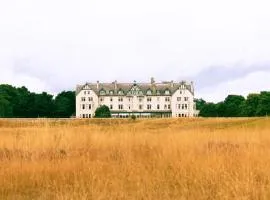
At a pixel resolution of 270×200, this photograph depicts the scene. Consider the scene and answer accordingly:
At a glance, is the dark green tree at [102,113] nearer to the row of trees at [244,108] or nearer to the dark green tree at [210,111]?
the dark green tree at [210,111]

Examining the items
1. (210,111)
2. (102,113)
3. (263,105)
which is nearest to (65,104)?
(102,113)

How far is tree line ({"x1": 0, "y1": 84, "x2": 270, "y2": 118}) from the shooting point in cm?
10990

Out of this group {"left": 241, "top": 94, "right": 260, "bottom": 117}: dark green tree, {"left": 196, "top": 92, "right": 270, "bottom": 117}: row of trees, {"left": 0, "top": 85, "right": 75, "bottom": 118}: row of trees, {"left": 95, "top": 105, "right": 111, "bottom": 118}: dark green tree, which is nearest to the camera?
{"left": 196, "top": 92, "right": 270, "bottom": 117}: row of trees

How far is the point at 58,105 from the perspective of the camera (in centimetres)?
12194

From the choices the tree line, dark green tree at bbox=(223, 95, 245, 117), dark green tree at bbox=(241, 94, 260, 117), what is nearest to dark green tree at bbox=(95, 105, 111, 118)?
the tree line

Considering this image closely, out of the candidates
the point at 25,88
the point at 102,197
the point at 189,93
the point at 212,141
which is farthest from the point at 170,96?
the point at 102,197

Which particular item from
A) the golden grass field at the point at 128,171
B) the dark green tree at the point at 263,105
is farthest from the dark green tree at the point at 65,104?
the golden grass field at the point at 128,171

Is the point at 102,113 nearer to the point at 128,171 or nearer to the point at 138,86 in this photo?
the point at 138,86

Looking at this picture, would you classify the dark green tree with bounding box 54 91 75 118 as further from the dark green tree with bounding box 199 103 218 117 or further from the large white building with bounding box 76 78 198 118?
the dark green tree with bounding box 199 103 218 117

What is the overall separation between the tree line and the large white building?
5.09 metres

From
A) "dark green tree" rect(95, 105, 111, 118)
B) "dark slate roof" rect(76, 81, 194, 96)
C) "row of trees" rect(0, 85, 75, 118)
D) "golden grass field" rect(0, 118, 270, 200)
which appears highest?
"dark slate roof" rect(76, 81, 194, 96)

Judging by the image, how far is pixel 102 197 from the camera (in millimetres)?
6902

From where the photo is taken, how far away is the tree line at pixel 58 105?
110 meters

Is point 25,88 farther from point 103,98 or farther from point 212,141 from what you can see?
point 212,141
